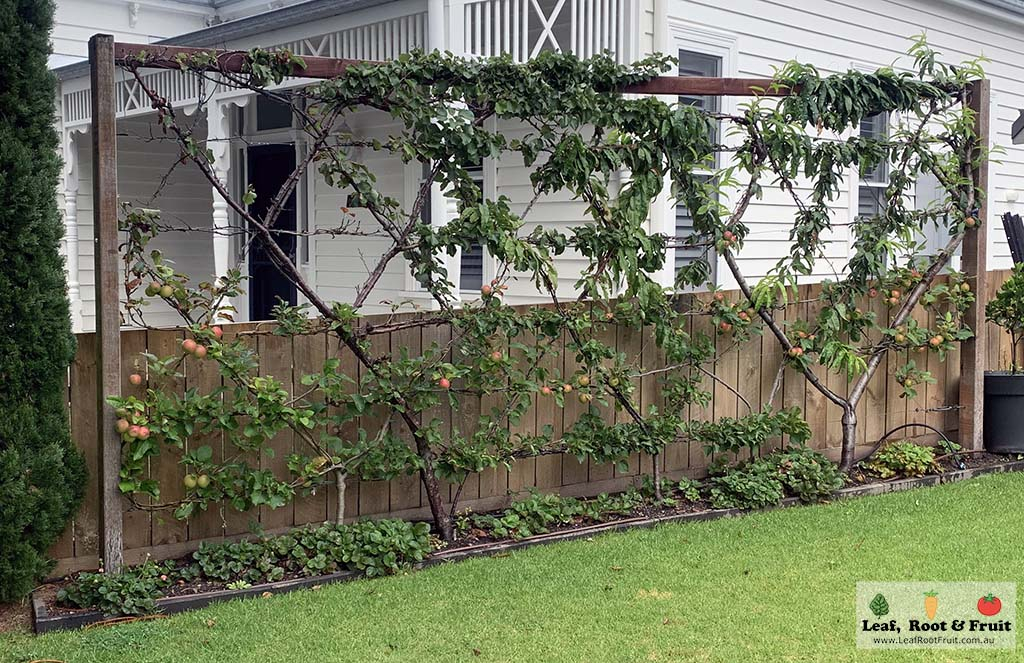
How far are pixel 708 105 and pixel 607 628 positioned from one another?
598 cm

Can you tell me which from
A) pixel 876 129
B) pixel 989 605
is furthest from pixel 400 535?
pixel 876 129

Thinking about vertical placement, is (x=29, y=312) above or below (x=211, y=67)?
below

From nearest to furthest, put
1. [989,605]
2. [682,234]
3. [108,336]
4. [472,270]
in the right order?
[989,605] < [108,336] < [682,234] < [472,270]

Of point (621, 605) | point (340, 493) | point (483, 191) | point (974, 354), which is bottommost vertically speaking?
point (621, 605)

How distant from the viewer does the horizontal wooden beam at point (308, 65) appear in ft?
15.2

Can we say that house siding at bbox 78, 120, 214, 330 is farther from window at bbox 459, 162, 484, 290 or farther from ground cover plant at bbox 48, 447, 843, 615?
ground cover plant at bbox 48, 447, 843, 615

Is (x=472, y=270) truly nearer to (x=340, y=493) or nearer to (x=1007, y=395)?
(x=1007, y=395)

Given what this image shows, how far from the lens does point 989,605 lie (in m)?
4.35

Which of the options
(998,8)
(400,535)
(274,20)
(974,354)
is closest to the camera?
(400,535)

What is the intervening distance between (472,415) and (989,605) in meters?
2.61

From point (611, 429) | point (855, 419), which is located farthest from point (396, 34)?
point (855, 419)

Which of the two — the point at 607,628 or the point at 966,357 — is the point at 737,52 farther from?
the point at 607,628

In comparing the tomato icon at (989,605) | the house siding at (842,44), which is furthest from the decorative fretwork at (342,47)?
the tomato icon at (989,605)

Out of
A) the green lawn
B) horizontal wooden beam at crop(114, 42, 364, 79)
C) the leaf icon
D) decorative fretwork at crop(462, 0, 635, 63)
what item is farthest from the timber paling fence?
decorative fretwork at crop(462, 0, 635, 63)
